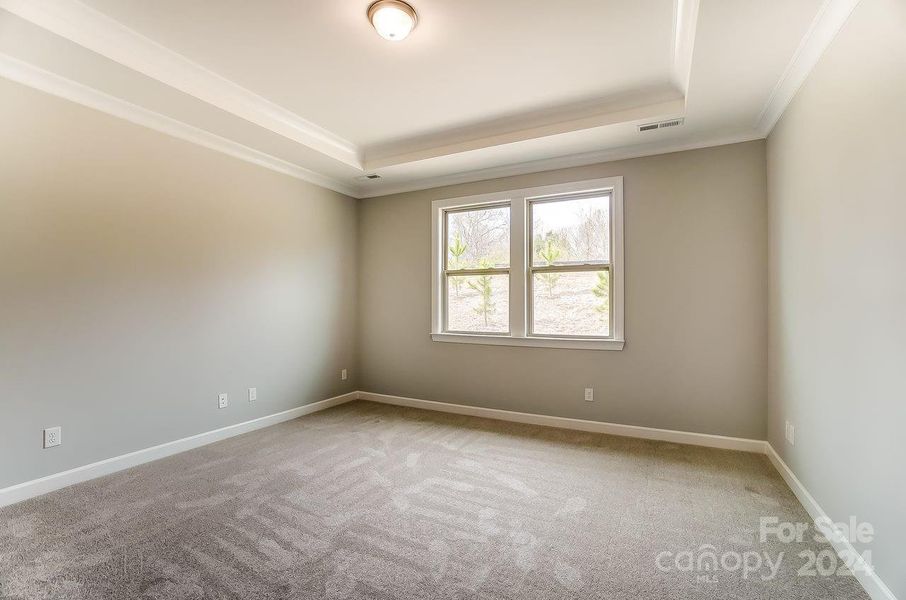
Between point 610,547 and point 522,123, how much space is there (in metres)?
3.17

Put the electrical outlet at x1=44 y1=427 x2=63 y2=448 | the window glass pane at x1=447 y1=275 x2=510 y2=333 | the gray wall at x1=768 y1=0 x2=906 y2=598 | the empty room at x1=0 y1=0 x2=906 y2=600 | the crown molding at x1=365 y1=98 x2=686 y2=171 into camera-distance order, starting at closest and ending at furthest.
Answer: the gray wall at x1=768 y1=0 x2=906 y2=598, the empty room at x1=0 y1=0 x2=906 y2=600, the electrical outlet at x1=44 y1=427 x2=63 y2=448, the crown molding at x1=365 y1=98 x2=686 y2=171, the window glass pane at x1=447 y1=275 x2=510 y2=333

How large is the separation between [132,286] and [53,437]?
109 cm

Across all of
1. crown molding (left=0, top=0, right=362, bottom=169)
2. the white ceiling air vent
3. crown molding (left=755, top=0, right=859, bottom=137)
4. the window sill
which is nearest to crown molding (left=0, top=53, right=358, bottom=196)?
crown molding (left=0, top=0, right=362, bottom=169)

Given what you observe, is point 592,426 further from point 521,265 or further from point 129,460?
point 129,460

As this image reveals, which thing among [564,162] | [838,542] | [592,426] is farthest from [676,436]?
[564,162]

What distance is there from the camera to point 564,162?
4012 mm

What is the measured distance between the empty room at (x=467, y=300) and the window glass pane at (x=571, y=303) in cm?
3

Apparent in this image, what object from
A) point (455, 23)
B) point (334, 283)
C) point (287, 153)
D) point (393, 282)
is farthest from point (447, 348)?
point (455, 23)

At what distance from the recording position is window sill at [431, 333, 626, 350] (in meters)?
3.86

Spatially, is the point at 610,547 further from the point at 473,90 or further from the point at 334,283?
the point at 334,283

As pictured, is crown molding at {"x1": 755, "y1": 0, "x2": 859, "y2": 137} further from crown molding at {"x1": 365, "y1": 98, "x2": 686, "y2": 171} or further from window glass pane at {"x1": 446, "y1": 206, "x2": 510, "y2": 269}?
window glass pane at {"x1": 446, "y1": 206, "x2": 510, "y2": 269}

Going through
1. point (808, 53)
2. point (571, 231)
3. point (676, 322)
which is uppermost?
point (808, 53)

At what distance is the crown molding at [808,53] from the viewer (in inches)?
75.4

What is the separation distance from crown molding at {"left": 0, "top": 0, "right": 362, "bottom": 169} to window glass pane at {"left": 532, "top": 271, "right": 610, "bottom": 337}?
103 inches
